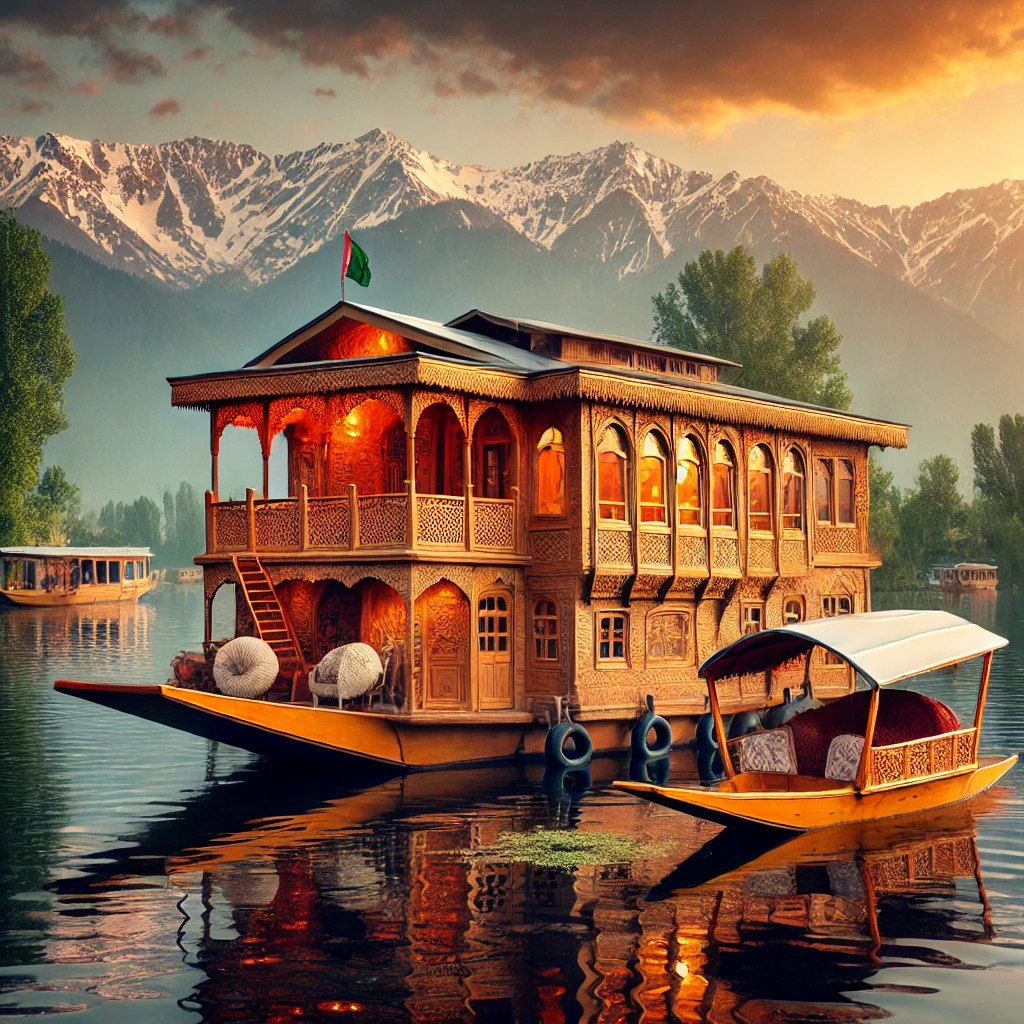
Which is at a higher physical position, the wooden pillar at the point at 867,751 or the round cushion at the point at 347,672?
the round cushion at the point at 347,672

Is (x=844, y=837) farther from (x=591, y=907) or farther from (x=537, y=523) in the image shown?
(x=537, y=523)

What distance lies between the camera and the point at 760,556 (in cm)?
2969

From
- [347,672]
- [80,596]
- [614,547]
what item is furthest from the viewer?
[80,596]

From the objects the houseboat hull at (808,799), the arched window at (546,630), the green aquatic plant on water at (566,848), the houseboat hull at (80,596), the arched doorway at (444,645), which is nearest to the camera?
the houseboat hull at (808,799)

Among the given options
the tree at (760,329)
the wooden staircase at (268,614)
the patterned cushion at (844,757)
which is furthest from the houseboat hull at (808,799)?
the tree at (760,329)

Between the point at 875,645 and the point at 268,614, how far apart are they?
37.8 feet

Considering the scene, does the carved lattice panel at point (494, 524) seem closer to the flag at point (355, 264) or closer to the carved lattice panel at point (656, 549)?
the carved lattice panel at point (656, 549)

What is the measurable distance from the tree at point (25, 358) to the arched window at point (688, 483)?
5089 cm

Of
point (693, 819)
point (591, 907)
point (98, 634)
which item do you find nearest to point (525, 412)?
point (693, 819)

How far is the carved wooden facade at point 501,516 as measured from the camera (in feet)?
79.9

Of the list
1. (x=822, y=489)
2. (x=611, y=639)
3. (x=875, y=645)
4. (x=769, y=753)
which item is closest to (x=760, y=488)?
(x=822, y=489)

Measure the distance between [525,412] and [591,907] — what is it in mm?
12794

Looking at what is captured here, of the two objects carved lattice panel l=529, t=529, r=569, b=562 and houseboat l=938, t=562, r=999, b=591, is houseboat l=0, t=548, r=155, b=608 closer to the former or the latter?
carved lattice panel l=529, t=529, r=569, b=562

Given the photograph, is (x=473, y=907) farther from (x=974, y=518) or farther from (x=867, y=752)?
(x=974, y=518)
